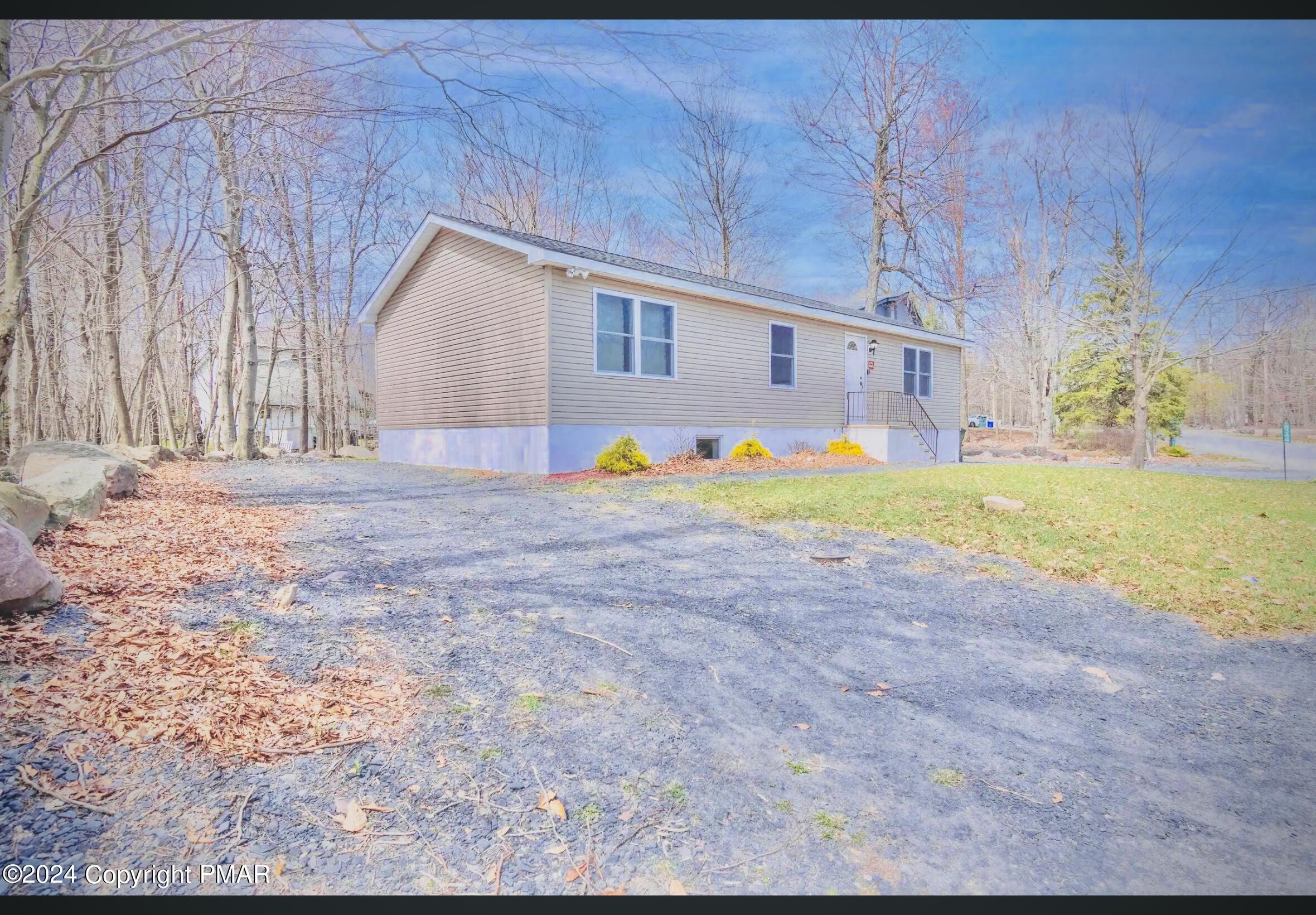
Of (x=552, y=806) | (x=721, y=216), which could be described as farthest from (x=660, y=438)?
(x=721, y=216)

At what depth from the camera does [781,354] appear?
1316 centimetres

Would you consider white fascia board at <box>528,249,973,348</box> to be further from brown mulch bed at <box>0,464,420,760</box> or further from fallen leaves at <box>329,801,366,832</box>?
fallen leaves at <box>329,801,366,832</box>

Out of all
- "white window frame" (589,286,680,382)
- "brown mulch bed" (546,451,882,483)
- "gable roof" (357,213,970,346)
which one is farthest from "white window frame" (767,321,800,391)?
"white window frame" (589,286,680,382)

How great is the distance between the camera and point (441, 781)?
179 cm

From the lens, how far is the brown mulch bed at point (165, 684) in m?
1.88

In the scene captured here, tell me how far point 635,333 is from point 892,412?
7.39 m

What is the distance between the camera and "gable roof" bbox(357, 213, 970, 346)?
972cm

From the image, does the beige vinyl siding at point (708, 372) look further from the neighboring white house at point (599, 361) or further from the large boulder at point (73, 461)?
the large boulder at point (73, 461)

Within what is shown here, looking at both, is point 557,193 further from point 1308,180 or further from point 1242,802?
point 1242,802

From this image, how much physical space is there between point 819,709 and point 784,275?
26.0 m

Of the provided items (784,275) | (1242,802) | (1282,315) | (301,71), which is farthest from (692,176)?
(1242,802)

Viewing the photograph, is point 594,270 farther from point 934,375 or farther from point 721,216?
point 721,216

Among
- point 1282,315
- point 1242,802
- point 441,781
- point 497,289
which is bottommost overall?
point 1242,802

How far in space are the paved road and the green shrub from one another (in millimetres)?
11692
